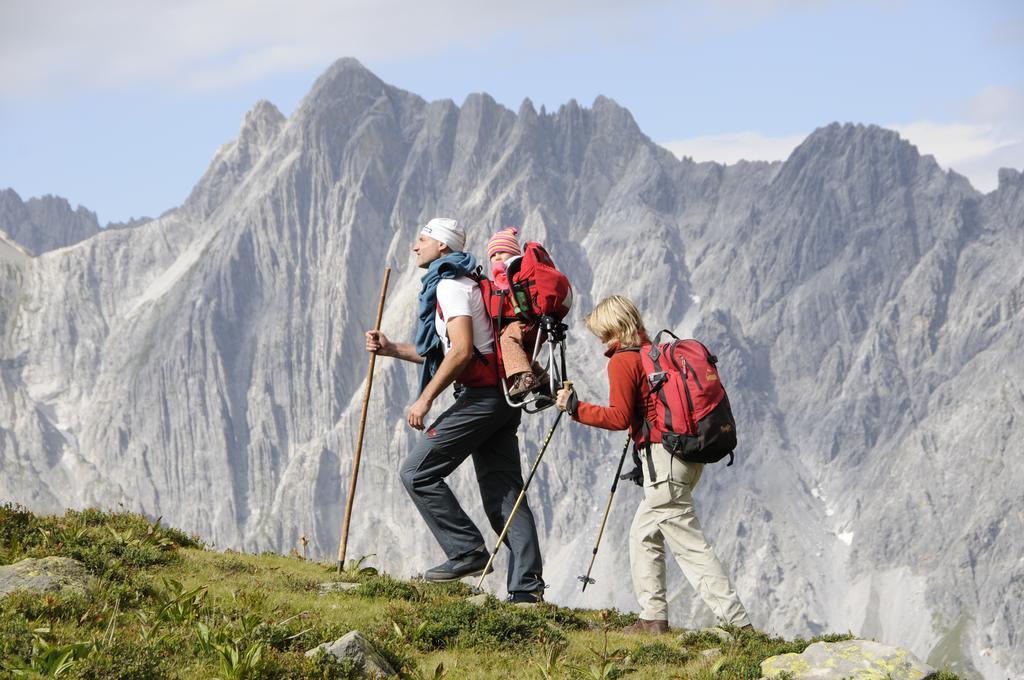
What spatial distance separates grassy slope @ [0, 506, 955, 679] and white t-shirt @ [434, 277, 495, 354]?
2.85 meters

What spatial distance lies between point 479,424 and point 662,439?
2.13 meters

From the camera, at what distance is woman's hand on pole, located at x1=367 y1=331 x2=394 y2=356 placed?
40.2 feet

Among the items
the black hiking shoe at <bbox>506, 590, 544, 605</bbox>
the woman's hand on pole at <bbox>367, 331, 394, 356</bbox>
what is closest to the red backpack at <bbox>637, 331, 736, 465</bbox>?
the black hiking shoe at <bbox>506, 590, 544, 605</bbox>

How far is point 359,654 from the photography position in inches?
340

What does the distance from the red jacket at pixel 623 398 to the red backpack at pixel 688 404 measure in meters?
0.13

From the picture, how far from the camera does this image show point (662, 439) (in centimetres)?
1123

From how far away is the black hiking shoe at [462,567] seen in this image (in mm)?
12375

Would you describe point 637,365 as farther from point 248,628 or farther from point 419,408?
point 248,628

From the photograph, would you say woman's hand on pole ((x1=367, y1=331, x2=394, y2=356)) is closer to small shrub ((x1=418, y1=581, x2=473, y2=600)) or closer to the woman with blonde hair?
Result: the woman with blonde hair

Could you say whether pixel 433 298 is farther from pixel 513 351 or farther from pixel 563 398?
pixel 563 398

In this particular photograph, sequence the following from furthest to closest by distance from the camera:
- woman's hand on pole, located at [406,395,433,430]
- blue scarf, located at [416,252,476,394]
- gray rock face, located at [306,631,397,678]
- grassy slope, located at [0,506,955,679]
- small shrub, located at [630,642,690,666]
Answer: blue scarf, located at [416,252,476,394]
woman's hand on pole, located at [406,395,433,430]
small shrub, located at [630,642,690,666]
gray rock face, located at [306,631,397,678]
grassy slope, located at [0,506,955,679]

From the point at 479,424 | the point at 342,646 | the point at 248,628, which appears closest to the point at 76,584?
the point at 248,628

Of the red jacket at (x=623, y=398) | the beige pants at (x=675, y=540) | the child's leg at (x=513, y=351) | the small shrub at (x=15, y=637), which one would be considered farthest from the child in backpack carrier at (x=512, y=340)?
the small shrub at (x=15, y=637)

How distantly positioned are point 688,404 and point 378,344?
3.76 m
